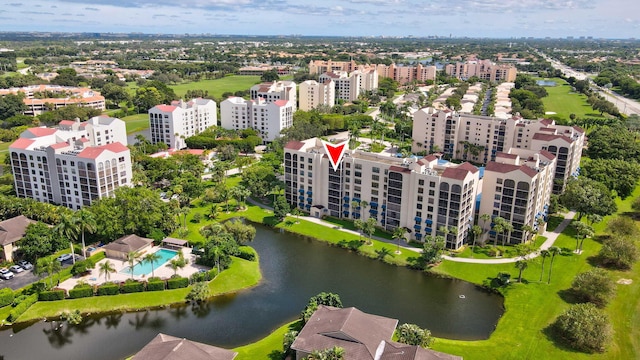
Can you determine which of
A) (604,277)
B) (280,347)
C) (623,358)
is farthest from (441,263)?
(280,347)

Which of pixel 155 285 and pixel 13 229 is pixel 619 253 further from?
pixel 13 229

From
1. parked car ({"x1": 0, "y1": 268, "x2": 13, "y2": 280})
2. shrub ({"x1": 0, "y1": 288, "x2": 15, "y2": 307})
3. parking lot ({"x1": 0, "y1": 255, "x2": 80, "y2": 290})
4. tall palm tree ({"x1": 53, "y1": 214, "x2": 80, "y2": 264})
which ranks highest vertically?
tall palm tree ({"x1": 53, "y1": 214, "x2": 80, "y2": 264})

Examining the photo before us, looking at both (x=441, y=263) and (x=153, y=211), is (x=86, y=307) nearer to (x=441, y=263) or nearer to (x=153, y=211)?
(x=153, y=211)

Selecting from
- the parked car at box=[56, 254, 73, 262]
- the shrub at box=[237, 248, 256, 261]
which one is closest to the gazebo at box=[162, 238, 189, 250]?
the shrub at box=[237, 248, 256, 261]

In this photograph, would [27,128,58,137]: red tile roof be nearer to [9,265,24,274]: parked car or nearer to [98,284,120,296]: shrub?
[9,265,24,274]: parked car

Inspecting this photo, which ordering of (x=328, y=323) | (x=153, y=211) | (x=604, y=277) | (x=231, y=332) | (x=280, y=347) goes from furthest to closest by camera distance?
(x=153, y=211)
(x=604, y=277)
(x=231, y=332)
(x=280, y=347)
(x=328, y=323)
